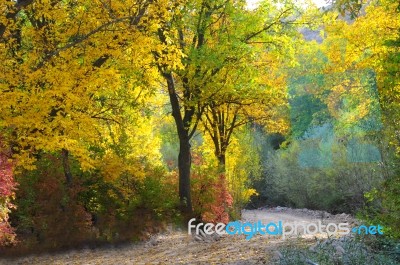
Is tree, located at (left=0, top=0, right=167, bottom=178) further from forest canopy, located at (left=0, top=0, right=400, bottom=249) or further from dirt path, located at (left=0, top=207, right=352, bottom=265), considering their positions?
dirt path, located at (left=0, top=207, right=352, bottom=265)

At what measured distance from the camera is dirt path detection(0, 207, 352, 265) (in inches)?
323

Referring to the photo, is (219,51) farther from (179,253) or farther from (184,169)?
(179,253)

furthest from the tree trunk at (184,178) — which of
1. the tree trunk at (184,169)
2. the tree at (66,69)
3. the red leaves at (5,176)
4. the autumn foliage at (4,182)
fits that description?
the red leaves at (5,176)

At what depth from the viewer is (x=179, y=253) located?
32.9ft

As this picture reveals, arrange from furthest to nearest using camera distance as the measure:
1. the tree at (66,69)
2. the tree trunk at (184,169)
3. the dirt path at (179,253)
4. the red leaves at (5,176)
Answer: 1. the tree trunk at (184,169)
2. the dirt path at (179,253)
3. the tree at (66,69)
4. the red leaves at (5,176)

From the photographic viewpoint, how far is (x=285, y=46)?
1295 cm

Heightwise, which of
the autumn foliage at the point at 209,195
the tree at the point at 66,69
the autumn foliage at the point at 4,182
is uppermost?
the tree at the point at 66,69

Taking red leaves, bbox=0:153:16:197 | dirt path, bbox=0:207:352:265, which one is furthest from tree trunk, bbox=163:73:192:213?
red leaves, bbox=0:153:16:197

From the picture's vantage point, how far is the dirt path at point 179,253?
8206 mm

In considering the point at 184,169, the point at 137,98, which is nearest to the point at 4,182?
the point at 137,98

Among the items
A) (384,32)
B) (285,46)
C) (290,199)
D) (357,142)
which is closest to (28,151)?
(285,46)

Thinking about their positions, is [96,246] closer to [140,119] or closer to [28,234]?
[28,234]

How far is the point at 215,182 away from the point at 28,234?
5.47 m

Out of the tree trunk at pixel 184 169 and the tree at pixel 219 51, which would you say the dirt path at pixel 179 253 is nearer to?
the tree trunk at pixel 184 169
